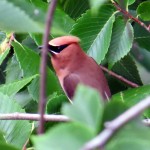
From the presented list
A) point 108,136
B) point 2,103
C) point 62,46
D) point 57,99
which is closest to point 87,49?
point 62,46

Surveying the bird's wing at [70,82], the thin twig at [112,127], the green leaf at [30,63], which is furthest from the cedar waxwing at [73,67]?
the thin twig at [112,127]

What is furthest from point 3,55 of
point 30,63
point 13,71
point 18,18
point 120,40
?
point 18,18

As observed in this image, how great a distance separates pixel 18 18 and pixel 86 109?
0.12m

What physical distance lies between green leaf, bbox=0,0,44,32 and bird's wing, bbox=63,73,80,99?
1.43m

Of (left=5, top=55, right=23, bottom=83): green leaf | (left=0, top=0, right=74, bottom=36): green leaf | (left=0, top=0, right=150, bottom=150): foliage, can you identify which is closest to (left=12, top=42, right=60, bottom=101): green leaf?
(left=0, top=0, right=150, bottom=150): foliage

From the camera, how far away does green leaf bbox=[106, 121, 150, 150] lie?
50cm

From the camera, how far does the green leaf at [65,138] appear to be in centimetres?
47

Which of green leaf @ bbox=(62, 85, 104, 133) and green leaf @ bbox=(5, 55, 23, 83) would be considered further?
green leaf @ bbox=(5, 55, 23, 83)

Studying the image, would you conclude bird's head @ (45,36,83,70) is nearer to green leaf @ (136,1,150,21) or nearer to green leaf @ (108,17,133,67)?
green leaf @ (108,17,133,67)

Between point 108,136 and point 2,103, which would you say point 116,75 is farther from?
point 108,136

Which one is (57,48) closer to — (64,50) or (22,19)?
(64,50)

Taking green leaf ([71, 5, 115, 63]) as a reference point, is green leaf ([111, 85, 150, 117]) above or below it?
below

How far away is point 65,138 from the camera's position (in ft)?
1.55

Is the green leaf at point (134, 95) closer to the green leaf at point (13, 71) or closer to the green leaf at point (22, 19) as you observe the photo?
the green leaf at point (13, 71)
